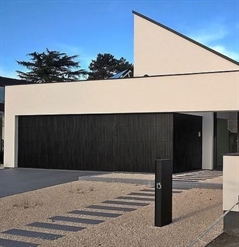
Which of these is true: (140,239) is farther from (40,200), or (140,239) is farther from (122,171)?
(122,171)

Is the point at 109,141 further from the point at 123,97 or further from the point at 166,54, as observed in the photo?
the point at 166,54

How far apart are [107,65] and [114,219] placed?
2196 inches

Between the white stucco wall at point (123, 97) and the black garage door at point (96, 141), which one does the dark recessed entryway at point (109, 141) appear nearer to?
the black garage door at point (96, 141)

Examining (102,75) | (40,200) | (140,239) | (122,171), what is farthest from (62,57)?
(140,239)

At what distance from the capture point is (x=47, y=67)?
5134 centimetres

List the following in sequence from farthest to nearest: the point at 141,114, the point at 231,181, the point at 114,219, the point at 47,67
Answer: the point at 47,67 < the point at 141,114 < the point at 114,219 < the point at 231,181

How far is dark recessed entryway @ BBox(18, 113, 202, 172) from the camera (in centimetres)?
1797

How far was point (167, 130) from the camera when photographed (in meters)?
17.7

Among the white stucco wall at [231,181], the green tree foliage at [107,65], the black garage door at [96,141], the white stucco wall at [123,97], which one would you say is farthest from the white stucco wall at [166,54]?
the green tree foliage at [107,65]

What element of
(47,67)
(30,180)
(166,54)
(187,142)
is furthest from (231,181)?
(47,67)

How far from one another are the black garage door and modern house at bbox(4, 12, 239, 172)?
4 centimetres

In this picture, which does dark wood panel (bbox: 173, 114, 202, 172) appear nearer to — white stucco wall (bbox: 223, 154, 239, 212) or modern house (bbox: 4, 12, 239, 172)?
modern house (bbox: 4, 12, 239, 172)

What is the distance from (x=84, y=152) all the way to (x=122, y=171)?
7.00 feet

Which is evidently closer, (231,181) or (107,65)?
(231,181)
